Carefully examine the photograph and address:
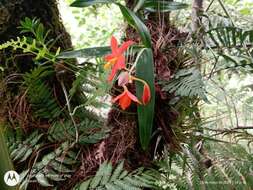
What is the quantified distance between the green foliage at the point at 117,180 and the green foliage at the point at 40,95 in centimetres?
18

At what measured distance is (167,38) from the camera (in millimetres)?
A: 792

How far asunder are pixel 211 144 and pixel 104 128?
237 millimetres

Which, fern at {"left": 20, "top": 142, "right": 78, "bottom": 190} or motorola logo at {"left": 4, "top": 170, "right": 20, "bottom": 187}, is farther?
fern at {"left": 20, "top": 142, "right": 78, "bottom": 190}

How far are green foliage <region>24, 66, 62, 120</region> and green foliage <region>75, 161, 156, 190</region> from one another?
0.59 ft

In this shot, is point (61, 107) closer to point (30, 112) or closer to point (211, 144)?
point (30, 112)

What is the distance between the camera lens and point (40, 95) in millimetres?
733

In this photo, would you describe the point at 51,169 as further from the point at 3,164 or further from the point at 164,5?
the point at 164,5

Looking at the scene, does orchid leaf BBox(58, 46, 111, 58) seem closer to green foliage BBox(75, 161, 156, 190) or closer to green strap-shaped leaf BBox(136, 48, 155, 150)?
green strap-shaped leaf BBox(136, 48, 155, 150)

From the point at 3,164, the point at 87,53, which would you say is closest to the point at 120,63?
the point at 87,53

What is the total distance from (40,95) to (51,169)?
161mm

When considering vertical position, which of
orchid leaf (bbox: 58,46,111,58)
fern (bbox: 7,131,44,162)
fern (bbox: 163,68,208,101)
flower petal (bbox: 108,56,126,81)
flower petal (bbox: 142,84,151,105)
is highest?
orchid leaf (bbox: 58,46,111,58)

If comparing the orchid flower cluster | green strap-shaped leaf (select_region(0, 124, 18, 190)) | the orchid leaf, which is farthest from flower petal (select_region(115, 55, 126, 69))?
green strap-shaped leaf (select_region(0, 124, 18, 190))

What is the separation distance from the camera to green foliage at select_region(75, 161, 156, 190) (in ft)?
2.00

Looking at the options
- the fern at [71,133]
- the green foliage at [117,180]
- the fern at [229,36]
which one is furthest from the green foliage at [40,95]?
the fern at [229,36]
